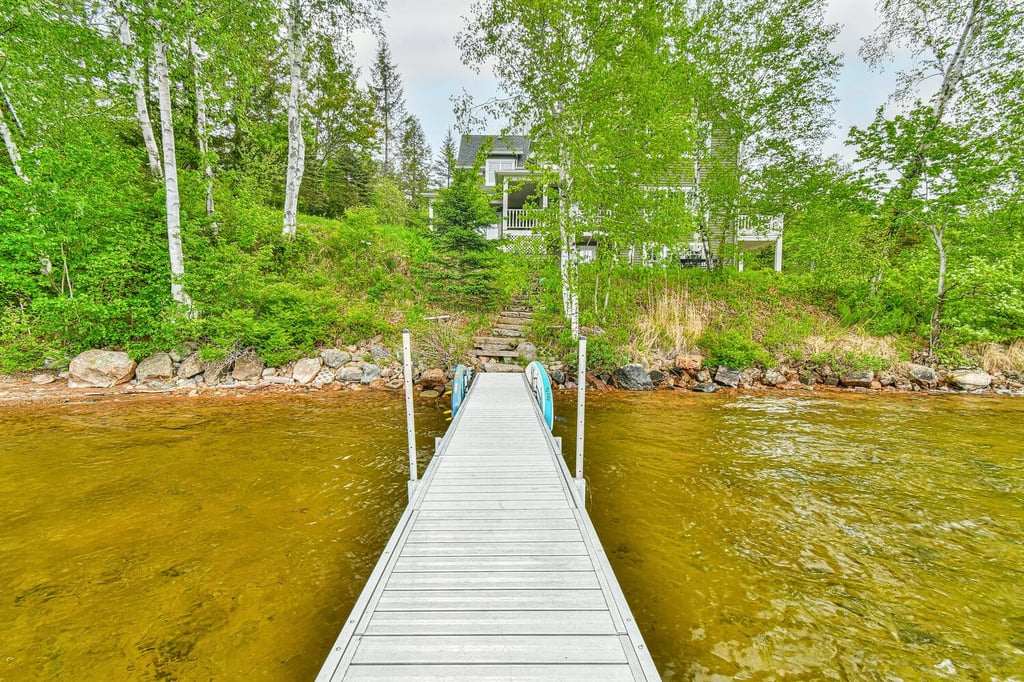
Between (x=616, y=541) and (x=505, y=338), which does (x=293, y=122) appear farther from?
(x=616, y=541)

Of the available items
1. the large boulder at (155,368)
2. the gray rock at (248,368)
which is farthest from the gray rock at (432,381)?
the large boulder at (155,368)

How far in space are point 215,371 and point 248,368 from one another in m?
0.64

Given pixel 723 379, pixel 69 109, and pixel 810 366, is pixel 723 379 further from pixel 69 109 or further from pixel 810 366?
pixel 69 109

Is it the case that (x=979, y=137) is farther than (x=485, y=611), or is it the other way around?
(x=979, y=137)

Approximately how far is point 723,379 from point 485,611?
9108 mm

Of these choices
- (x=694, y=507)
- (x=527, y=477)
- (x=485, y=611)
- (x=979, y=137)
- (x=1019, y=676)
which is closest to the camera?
(x=485, y=611)

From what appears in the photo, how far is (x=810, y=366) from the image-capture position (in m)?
9.76

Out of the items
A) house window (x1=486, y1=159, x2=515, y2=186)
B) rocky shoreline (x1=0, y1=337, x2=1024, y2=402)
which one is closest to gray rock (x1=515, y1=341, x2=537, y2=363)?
rocky shoreline (x1=0, y1=337, x2=1024, y2=402)

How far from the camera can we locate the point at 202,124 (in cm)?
1022

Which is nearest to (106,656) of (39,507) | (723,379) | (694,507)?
(39,507)

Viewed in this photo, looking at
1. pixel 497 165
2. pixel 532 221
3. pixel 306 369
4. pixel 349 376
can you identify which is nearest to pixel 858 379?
pixel 349 376

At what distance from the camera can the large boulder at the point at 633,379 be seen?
9180 mm

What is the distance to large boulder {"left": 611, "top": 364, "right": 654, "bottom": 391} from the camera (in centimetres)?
918

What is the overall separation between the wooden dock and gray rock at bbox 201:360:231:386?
25.0 ft
